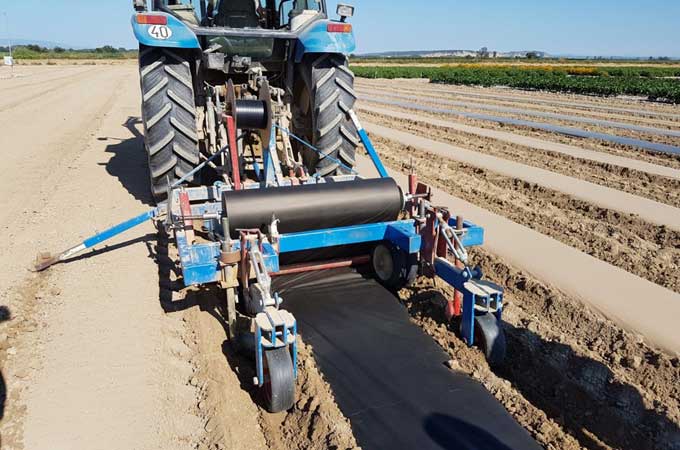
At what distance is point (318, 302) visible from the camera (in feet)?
12.9

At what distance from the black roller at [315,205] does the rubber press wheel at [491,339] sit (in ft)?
3.84

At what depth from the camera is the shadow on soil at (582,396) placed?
276cm

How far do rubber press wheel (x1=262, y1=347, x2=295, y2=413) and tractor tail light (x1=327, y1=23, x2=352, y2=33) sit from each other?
12.0ft

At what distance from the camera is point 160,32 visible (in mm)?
4777

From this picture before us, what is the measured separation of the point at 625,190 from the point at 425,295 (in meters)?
4.72

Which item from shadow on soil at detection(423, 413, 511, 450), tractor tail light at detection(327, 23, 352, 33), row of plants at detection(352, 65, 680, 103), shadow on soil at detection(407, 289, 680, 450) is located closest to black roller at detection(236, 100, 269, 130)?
tractor tail light at detection(327, 23, 352, 33)

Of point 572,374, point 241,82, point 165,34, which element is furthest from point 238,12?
point 572,374

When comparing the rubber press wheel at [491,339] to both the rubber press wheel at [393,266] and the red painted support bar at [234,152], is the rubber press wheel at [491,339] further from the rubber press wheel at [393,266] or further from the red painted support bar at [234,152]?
the red painted support bar at [234,152]

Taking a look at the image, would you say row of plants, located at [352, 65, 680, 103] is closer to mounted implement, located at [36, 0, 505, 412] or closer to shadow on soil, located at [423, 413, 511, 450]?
mounted implement, located at [36, 0, 505, 412]

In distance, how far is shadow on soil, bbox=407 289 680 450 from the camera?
2760 millimetres

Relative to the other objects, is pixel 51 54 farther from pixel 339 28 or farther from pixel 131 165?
pixel 339 28

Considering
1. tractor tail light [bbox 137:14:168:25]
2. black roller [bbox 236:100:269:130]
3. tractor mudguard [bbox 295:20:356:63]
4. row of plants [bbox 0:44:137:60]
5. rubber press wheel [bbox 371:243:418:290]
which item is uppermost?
row of plants [bbox 0:44:137:60]

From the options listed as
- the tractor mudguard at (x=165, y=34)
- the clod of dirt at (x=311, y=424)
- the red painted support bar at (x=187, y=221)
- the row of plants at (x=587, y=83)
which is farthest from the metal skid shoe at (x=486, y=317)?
the row of plants at (x=587, y=83)

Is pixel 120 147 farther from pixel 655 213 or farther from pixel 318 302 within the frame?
pixel 655 213
